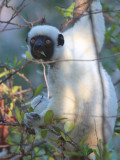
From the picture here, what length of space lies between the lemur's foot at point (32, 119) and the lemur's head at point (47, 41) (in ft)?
2.23

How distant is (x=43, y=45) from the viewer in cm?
288

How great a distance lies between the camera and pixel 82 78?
Answer: 9.20ft

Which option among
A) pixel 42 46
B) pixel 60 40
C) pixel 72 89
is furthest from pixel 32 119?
pixel 60 40

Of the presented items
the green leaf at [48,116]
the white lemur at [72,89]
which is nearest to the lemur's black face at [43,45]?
the white lemur at [72,89]

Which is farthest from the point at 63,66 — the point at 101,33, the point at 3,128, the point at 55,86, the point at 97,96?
the point at 3,128

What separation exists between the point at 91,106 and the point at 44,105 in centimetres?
62

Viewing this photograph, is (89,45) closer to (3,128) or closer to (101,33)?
(101,33)

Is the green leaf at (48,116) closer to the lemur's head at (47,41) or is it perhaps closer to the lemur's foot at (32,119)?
the lemur's foot at (32,119)

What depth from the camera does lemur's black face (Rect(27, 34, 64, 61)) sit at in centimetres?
284

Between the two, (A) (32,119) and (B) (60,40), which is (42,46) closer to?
(B) (60,40)

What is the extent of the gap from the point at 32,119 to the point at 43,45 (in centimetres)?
83

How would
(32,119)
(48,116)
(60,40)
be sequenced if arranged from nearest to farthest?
(48,116), (32,119), (60,40)

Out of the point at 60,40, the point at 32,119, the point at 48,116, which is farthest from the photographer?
the point at 60,40

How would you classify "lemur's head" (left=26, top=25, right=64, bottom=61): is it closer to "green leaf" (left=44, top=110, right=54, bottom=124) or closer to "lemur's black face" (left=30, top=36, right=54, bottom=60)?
"lemur's black face" (left=30, top=36, right=54, bottom=60)
